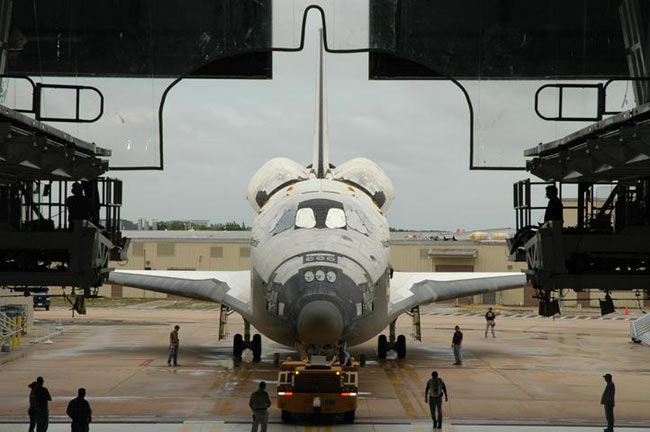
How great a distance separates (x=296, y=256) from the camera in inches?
754

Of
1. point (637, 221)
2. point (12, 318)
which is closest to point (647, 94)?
point (637, 221)

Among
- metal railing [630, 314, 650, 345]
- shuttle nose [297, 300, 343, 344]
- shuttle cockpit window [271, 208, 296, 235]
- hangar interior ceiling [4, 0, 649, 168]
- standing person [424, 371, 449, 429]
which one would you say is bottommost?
metal railing [630, 314, 650, 345]

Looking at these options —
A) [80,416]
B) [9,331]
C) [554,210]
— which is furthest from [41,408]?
[9,331]

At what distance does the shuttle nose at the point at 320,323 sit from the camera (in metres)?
16.9

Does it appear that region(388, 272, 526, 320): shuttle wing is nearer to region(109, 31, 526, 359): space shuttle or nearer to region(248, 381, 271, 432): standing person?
region(109, 31, 526, 359): space shuttle

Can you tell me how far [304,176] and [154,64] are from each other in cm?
1128

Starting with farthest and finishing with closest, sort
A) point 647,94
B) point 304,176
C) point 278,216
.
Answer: point 304,176
point 278,216
point 647,94

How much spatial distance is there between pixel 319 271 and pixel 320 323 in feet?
5.18

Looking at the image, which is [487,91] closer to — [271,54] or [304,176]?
[271,54]

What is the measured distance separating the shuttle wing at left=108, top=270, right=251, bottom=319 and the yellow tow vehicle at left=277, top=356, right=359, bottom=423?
660 centimetres

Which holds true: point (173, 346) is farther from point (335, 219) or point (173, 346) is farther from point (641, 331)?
point (641, 331)

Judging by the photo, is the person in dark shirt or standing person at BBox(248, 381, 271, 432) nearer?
standing person at BBox(248, 381, 271, 432)

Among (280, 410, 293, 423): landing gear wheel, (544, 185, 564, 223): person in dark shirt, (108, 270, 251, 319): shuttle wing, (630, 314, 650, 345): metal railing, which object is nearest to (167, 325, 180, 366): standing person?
(108, 270, 251, 319): shuttle wing

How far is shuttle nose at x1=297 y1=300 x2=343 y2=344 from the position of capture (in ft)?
55.4
